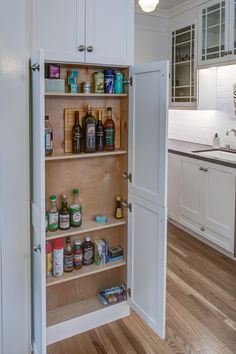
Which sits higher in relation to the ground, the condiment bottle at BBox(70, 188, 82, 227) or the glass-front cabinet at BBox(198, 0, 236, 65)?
the glass-front cabinet at BBox(198, 0, 236, 65)

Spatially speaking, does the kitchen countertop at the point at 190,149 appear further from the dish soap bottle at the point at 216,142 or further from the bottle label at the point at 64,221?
the bottle label at the point at 64,221

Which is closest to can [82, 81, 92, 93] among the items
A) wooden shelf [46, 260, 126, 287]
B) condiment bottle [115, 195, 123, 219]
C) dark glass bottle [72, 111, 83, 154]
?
dark glass bottle [72, 111, 83, 154]

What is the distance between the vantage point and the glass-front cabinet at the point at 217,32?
3.22 metres

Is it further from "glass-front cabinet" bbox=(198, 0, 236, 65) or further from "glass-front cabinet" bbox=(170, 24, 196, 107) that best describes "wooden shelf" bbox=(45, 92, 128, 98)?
"glass-front cabinet" bbox=(170, 24, 196, 107)

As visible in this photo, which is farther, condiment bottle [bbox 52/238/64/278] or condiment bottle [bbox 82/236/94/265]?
condiment bottle [bbox 82/236/94/265]

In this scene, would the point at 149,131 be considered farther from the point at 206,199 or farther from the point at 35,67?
the point at 206,199

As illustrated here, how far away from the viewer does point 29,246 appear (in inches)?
75.7

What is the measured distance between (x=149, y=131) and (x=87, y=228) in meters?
0.74

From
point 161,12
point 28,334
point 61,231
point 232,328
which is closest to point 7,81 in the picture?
point 61,231

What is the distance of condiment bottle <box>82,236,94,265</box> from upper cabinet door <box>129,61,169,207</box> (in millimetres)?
462

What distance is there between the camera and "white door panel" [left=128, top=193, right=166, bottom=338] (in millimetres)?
1961

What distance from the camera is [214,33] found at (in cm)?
347

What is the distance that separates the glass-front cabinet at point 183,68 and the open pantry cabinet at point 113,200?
72.1 inches

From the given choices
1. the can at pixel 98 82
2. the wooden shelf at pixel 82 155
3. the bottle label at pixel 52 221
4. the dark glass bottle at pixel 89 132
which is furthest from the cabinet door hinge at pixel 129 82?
the bottle label at pixel 52 221
